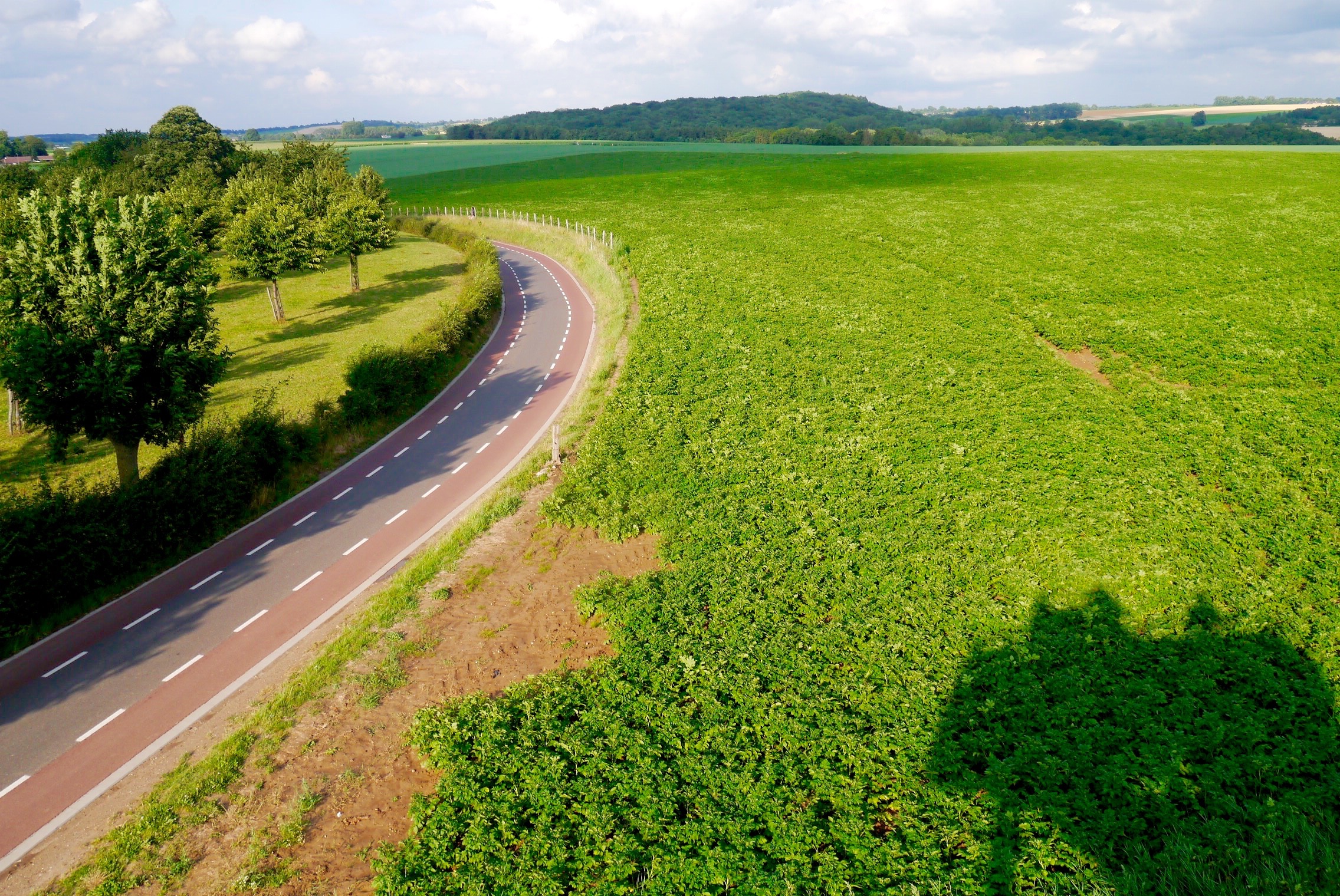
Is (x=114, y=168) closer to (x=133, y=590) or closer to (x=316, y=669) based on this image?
(x=133, y=590)

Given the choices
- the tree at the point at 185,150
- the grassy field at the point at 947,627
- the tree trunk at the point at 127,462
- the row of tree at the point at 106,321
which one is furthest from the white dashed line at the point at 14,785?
the tree at the point at 185,150

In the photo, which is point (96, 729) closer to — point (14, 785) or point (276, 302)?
point (14, 785)

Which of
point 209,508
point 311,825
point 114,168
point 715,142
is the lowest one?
point 311,825

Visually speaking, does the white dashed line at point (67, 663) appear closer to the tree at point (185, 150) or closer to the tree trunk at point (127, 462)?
the tree trunk at point (127, 462)

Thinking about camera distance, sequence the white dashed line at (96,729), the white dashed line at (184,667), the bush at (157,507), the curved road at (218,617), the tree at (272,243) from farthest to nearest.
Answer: the tree at (272,243), the bush at (157,507), the white dashed line at (184,667), the white dashed line at (96,729), the curved road at (218,617)

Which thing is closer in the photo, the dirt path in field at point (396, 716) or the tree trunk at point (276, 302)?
the dirt path in field at point (396, 716)

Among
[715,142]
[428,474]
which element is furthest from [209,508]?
[715,142]

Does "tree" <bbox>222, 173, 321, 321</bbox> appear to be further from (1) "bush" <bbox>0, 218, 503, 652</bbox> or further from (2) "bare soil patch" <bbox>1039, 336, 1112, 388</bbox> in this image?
(2) "bare soil patch" <bbox>1039, 336, 1112, 388</bbox>
